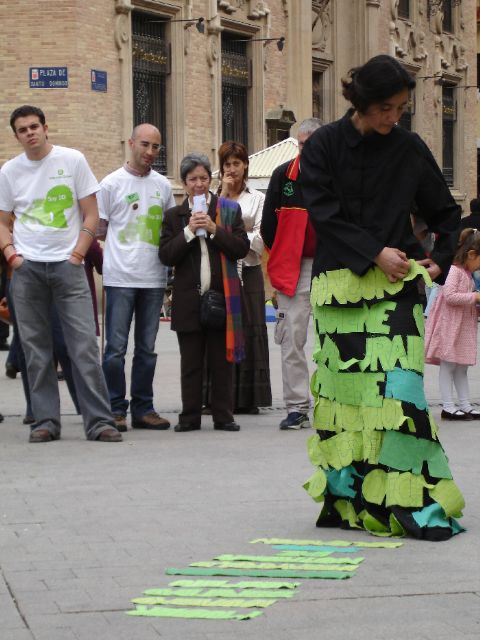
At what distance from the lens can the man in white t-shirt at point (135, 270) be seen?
34.0 feet

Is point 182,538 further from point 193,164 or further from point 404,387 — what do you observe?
point 193,164

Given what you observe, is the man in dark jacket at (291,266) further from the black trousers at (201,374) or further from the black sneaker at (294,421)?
the black trousers at (201,374)

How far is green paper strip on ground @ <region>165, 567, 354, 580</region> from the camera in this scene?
5.55 m

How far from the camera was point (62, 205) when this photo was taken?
9742 millimetres

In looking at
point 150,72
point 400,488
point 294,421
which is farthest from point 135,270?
point 150,72

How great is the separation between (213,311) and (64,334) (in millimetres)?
980

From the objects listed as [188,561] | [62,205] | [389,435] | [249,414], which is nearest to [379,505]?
[389,435]

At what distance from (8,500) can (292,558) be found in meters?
2.00

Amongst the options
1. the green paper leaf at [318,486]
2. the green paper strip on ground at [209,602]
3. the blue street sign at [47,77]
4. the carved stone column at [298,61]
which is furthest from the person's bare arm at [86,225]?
the carved stone column at [298,61]

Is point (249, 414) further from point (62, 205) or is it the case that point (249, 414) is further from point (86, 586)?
point (86, 586)

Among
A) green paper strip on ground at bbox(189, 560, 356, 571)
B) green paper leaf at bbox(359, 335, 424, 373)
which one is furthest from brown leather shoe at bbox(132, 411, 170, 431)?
green paper strip on ground at bbox(189, 560, 356, 571)

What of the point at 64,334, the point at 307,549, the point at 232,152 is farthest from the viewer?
the point at 232,152

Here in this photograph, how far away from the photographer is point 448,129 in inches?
1647

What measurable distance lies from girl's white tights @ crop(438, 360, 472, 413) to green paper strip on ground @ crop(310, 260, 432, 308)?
4.67 m
